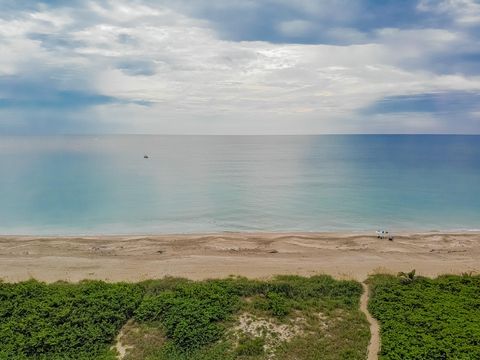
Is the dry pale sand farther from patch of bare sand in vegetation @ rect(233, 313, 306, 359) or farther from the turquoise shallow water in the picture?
patch of bare sand in vegetation @ rect(233, 313, 306, 359)

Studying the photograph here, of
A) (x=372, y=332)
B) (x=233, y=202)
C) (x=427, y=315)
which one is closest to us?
(x=372, y=332)

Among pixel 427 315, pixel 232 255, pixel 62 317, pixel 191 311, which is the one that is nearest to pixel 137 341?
pixel 191 311

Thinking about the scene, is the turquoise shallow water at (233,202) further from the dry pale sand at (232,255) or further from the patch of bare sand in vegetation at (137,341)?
the patch of bare sand in vegetation at (137,341)

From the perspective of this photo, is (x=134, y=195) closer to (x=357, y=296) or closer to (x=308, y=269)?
(x=308, y=269)

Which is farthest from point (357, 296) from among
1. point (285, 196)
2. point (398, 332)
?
point (285, 196)

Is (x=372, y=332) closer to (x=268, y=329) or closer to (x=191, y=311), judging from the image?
(x=268, y=329)

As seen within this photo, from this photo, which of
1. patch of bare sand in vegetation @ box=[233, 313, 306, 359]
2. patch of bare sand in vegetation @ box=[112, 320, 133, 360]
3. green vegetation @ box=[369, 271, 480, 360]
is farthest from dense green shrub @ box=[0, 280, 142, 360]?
green vegetation @ box=[369, 271, 480, 360]
